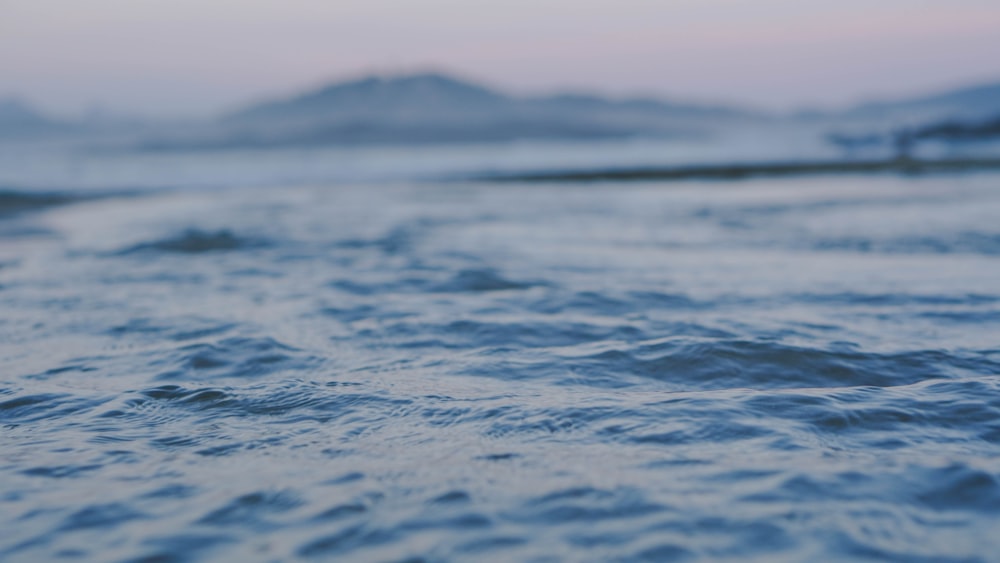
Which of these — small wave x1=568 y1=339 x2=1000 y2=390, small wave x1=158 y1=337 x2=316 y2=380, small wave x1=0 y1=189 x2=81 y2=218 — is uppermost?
small wave x1=0 y1=189 x2=81 y2=218

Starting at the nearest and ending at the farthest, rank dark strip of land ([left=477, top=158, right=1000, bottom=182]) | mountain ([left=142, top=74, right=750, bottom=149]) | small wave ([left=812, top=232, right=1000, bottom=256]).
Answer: small wave ([left=812, top=232, right=1000, bottom=256]) < dark strip of land ([left=477, top=158, right=1000, bottom=182]) < mountain ([left=142, top=74, right=750, bottom=149])

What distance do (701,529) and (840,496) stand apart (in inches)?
22.9

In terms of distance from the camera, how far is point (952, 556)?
101 inches

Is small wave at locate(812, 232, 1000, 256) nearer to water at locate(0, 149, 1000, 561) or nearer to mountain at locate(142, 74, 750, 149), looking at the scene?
water at locate(0, 149, 1000, 561)

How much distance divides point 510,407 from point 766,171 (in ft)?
77.9

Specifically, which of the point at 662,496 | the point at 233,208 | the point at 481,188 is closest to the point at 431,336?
the point at 662,496

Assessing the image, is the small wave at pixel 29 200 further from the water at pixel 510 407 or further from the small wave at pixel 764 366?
the small wave at pixel 764 366

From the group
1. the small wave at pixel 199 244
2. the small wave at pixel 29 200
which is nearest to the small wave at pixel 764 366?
the small wave at pixel 199 244

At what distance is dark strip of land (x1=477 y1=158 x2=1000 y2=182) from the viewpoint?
24516 millimetres

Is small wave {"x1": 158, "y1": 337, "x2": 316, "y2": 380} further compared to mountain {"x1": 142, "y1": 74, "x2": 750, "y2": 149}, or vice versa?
mountain {"x1": 142, "y1": 74, "x2": 750, "y2": 149}

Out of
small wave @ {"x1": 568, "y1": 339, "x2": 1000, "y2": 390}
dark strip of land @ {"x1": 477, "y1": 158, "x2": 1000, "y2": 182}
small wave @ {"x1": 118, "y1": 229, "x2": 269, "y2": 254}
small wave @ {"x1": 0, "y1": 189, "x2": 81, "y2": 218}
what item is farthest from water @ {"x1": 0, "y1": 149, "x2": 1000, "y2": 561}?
dark strip of land @ {"x1": 477, "y1": 158, "x2": 1000, "y2": 182}

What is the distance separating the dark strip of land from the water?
15826 millimetres

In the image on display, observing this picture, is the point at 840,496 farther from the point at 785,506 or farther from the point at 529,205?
the point at 529,205

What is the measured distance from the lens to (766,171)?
Answer: 2602 centimetres
